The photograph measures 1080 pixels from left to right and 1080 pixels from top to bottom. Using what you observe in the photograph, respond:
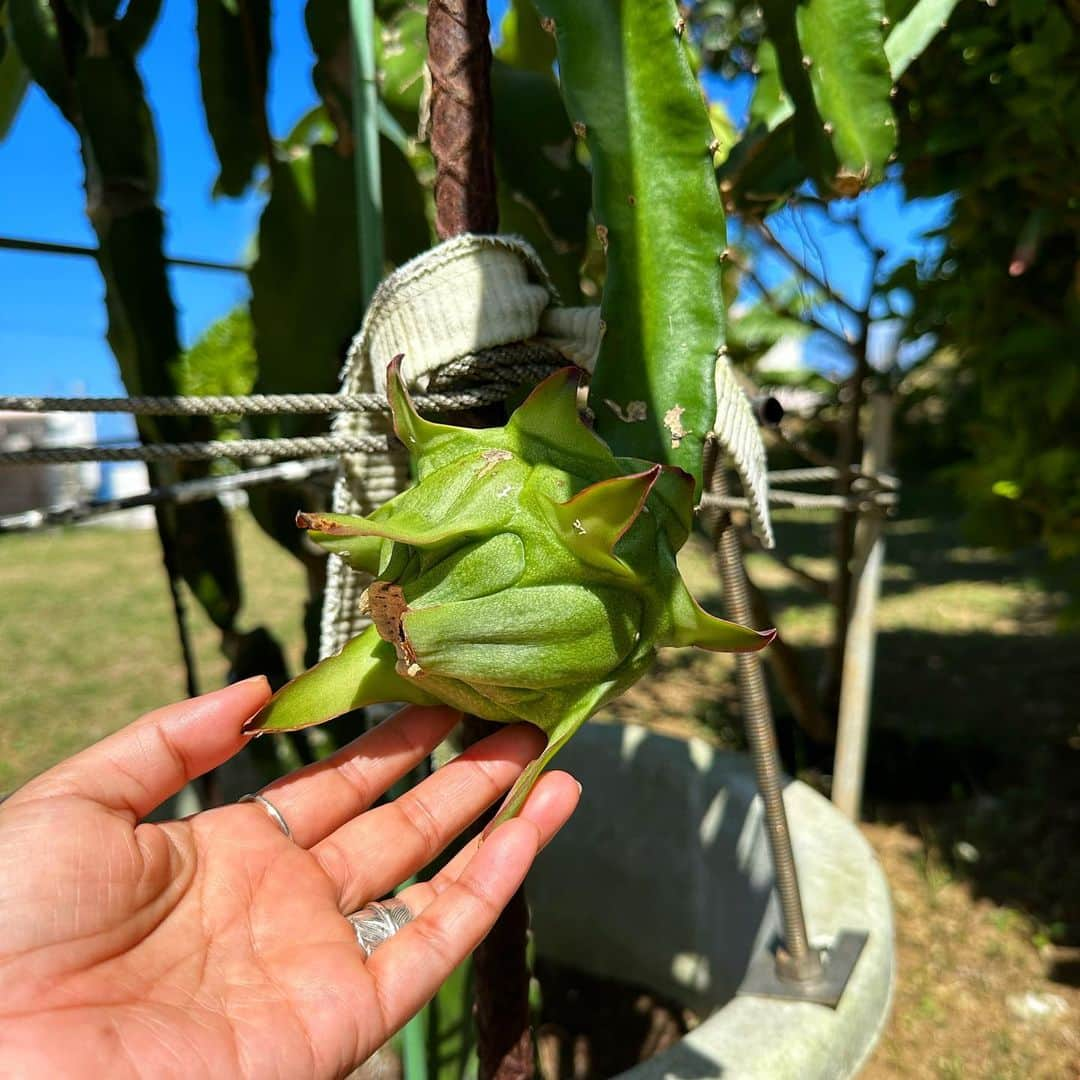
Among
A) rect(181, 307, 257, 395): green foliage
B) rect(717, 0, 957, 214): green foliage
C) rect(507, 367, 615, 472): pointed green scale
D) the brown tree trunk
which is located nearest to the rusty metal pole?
the brown tree trunk

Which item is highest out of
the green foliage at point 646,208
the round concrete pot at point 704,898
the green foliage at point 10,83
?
the green foliage at point 10,83

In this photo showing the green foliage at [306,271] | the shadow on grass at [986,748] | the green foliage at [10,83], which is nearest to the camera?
the green foliage at [306,271]

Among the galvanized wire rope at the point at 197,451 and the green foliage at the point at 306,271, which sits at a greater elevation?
the green foliage at the point at 306,271

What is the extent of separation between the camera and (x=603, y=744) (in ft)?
4.46

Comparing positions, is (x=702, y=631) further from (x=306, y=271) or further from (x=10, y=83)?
(x=10, y=83)

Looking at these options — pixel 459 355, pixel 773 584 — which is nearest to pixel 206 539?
pixel 459 355

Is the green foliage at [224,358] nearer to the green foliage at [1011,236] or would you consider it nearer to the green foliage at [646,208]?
the green foliage at [1011,236]

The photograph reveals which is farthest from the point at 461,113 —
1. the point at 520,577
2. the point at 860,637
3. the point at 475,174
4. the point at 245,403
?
the point at 860,637

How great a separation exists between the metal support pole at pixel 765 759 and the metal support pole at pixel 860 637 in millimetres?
688

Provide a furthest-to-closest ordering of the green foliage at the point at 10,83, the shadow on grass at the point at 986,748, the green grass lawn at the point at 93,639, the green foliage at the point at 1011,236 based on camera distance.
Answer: the green grass lawn at the point at 93,639
the shadow on grass at the point at 986,748
the green foliage at the point at 10,83
the green foliage at the point at 1011,236

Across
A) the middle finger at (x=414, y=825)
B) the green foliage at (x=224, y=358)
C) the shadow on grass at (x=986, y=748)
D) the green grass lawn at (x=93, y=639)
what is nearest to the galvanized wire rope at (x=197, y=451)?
the middle finger at (x=414, y=825)

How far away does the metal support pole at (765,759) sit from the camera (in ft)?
2.80

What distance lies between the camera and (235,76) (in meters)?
1.11

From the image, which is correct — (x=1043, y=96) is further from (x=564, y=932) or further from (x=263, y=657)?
(x=564, y=932)
